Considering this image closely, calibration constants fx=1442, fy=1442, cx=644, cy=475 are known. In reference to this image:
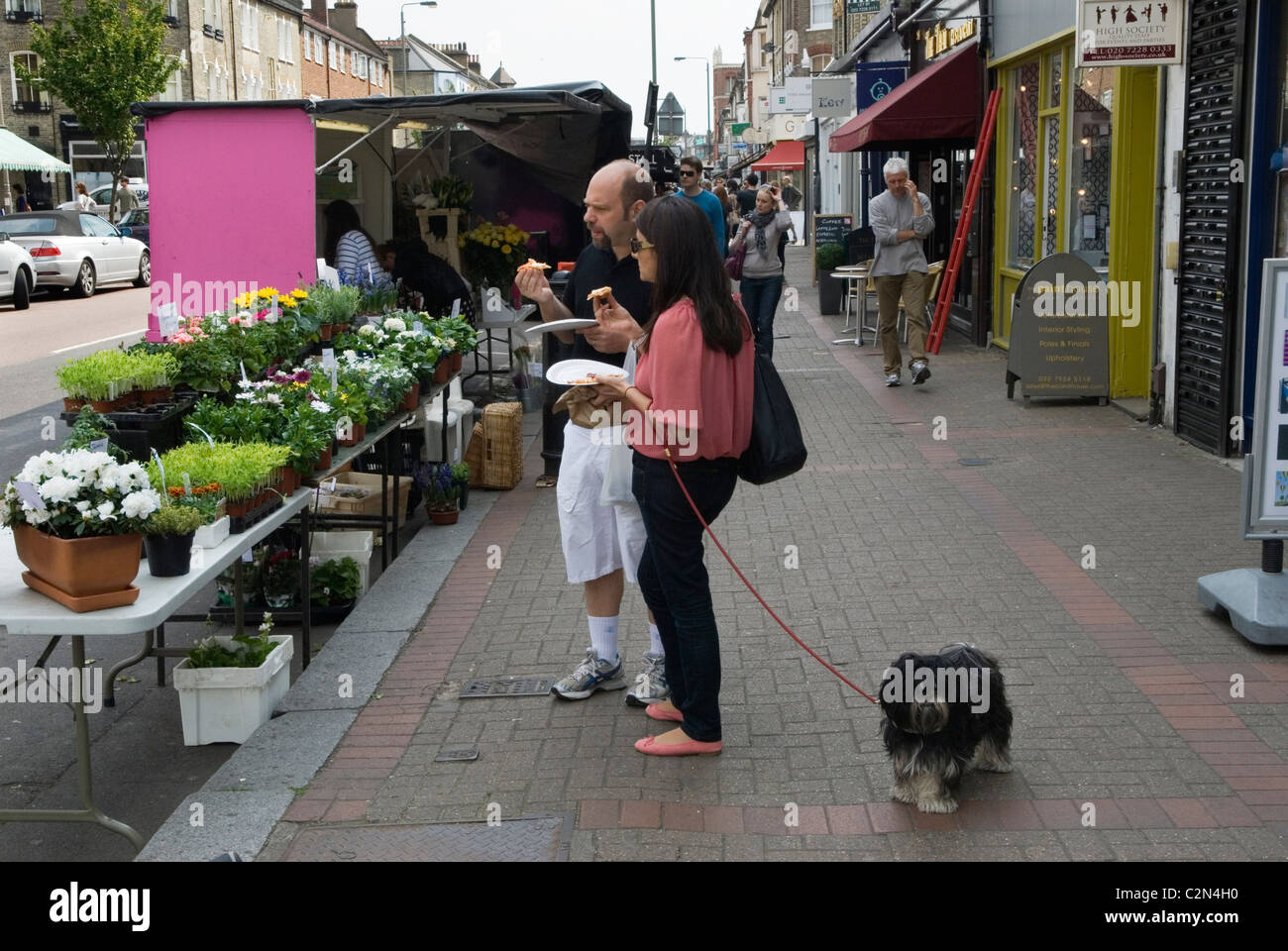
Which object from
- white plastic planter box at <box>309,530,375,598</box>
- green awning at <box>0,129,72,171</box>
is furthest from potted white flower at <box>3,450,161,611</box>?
green awning at <box>0,129,72,171</box>

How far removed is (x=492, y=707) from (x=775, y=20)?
61.2m

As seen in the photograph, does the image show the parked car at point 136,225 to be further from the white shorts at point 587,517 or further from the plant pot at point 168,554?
the plant pot at point 168,554

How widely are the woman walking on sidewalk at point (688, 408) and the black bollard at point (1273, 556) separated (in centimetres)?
261

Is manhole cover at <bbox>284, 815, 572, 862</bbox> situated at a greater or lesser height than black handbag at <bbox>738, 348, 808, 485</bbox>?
lesser

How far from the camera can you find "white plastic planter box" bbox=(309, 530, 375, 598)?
7445mm

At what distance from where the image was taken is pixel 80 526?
4.34m

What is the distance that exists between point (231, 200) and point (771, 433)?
21.7 ft

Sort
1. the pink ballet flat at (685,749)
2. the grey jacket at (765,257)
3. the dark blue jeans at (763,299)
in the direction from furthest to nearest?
1. the dark blue jeans at (763,299)
2. the grey jacket at (765,257)
3. the pink ballet flat at (685,749)

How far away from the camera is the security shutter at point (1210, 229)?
9.25 m


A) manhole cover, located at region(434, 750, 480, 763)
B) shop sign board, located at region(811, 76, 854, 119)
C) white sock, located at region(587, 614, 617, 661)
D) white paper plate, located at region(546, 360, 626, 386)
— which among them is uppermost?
shop sign board, located at region(811, 76, 854, 119)

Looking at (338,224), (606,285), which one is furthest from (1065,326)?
(606,285)

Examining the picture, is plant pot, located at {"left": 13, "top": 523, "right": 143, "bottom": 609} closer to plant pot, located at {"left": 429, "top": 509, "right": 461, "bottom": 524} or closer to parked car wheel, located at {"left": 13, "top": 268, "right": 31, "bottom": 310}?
plant pot, located at {"left": 429, "top": 509, "right": 461, "bottom": 524}

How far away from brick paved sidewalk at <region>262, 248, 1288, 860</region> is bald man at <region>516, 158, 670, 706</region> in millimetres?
160

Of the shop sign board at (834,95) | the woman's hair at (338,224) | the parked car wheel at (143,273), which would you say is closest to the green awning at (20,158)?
the parked car wheel at (143,273)
